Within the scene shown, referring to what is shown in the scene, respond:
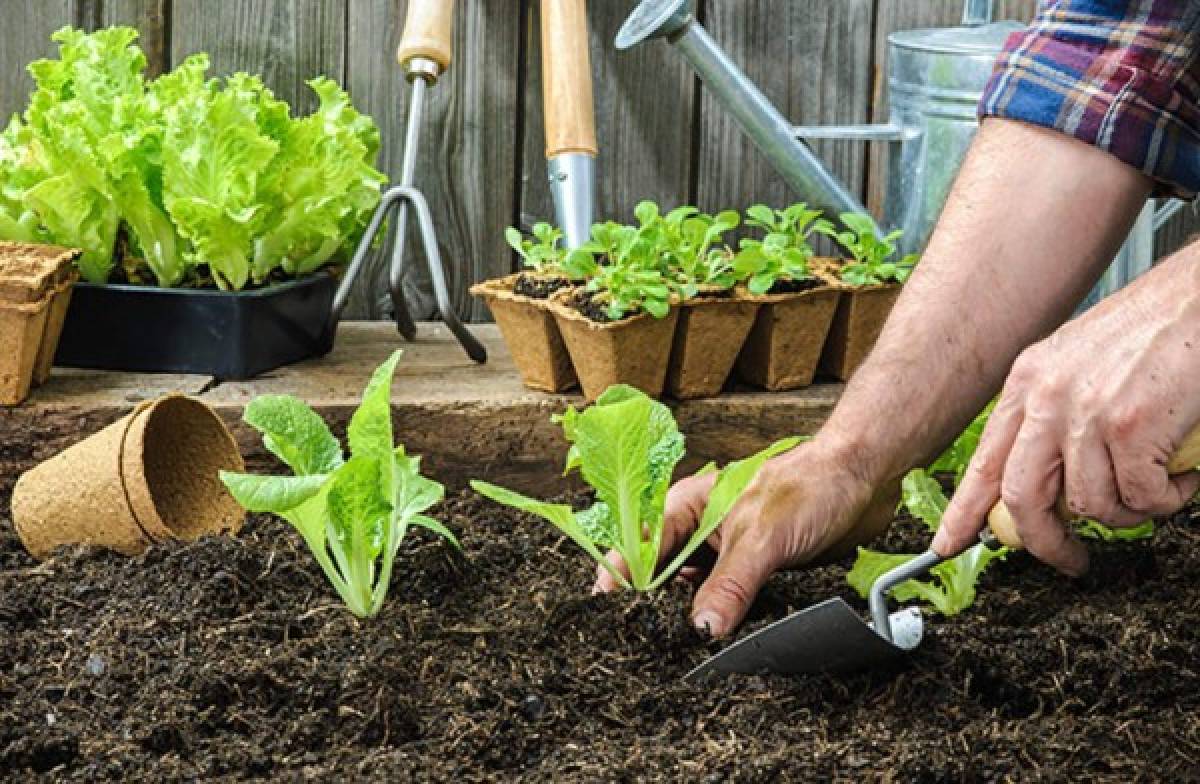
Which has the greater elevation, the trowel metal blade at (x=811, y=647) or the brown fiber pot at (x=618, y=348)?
the brown fiber pot at (x=618, y=348)

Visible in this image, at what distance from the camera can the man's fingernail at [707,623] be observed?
61.0 inches

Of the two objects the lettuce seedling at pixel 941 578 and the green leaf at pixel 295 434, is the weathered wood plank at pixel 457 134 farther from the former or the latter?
the lettuce seedling at pixel 941 578

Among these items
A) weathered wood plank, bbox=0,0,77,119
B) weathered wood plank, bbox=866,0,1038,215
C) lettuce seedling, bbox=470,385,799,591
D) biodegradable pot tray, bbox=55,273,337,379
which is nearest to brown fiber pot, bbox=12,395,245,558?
biodegradable pot tray, bbox=55,273,337,379

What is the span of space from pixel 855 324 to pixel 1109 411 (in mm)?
1023

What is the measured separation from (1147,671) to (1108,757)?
17cm

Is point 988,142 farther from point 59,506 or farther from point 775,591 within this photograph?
point 59,506

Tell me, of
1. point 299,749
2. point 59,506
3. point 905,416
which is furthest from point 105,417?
point 905,416

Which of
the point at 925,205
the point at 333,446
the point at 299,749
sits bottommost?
the point at 299,749

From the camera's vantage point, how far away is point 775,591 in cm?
168

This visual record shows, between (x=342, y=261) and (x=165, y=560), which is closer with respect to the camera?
(x=165, y=560)

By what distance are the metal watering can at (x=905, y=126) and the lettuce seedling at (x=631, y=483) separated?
31.3 inches

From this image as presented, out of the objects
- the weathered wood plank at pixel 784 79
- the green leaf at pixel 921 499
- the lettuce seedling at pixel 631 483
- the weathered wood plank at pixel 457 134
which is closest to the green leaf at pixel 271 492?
the lettuce seedling at pixel 631 483

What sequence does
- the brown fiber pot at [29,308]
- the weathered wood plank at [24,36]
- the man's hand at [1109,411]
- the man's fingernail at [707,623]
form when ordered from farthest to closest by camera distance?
the weathered wood plank at [24,36], the brown fiber pot at [29,308], the man's fingernail at [707,623], the man's hand at [1109,411]

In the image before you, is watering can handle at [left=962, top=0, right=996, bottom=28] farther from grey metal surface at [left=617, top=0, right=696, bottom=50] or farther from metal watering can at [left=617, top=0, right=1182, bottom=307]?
grey metal surface at [left=617, top=0, right=696, bottom=50]
